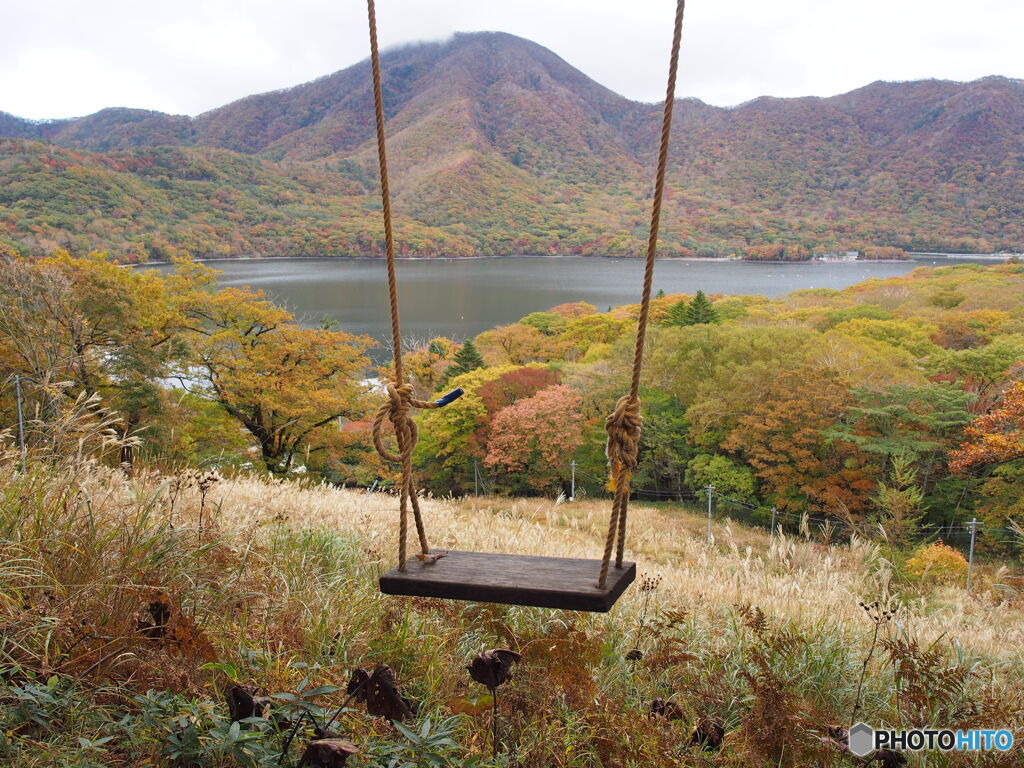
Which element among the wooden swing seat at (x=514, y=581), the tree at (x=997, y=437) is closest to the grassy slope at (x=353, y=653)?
the wooden swing seat at (x=514, y=581)

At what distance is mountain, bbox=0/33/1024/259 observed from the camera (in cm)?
8775

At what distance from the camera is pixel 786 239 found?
316 feet

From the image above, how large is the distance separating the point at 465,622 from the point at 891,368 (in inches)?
693

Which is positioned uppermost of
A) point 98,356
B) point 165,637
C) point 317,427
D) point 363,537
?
point 165,637

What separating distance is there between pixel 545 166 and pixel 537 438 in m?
106

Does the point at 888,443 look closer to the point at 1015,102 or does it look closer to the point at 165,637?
the point at 165,637

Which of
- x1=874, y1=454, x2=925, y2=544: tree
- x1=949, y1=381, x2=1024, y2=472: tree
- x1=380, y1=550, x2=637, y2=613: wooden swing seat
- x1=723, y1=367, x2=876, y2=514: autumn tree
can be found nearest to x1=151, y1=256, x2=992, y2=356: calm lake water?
x1=723, y1=367, x2=876, y2=514: autumn tree

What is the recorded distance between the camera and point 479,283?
243ft

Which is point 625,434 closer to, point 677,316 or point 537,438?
point 537,438

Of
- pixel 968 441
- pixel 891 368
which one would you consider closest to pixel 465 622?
pixel 968 441

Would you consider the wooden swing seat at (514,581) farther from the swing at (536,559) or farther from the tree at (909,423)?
the tree at (909,423)

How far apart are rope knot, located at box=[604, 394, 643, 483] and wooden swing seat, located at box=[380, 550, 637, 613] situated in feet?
0.97

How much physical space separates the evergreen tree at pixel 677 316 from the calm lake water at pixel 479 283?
16743 millimetres

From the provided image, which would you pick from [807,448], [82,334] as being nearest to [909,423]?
[807,448]
